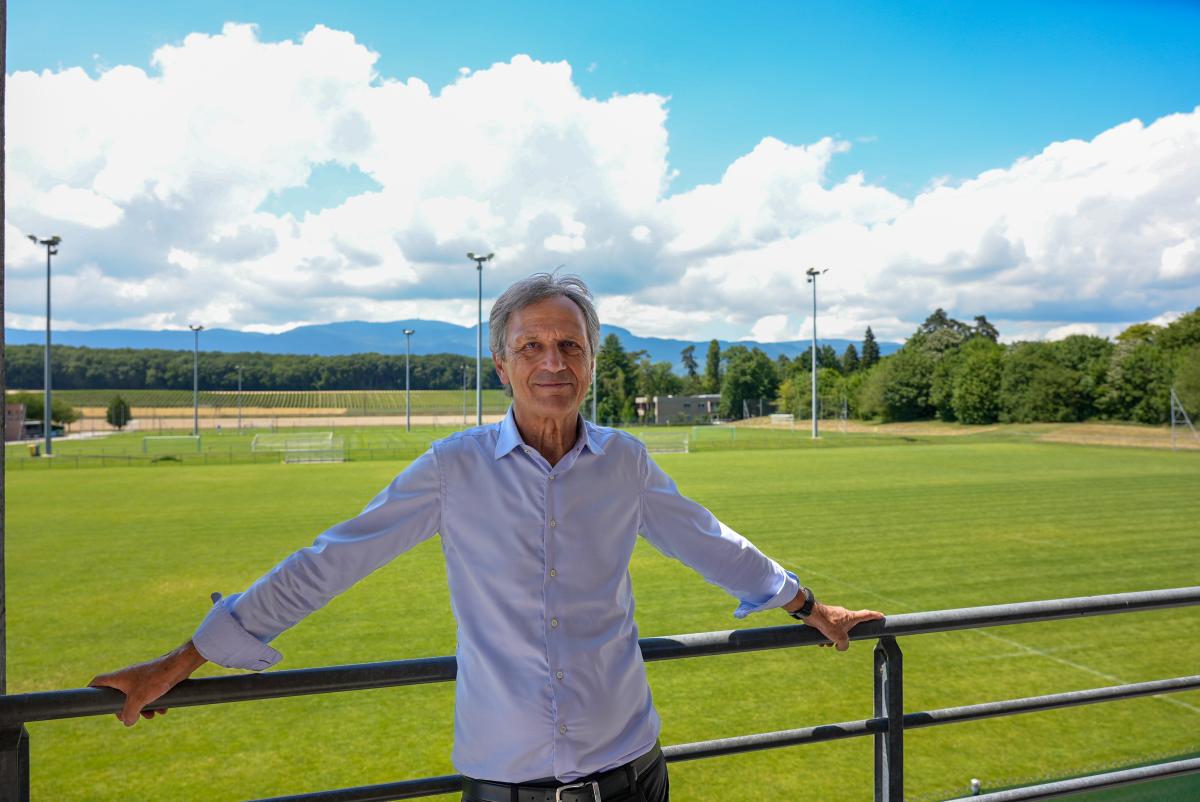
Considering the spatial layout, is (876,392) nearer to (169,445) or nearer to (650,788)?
(169,445)

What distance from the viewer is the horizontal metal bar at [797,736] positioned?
163cm

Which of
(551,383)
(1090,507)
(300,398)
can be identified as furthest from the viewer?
(300,398)

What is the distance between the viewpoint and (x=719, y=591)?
970 cm

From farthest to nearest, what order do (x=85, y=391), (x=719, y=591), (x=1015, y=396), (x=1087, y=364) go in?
(x=85, y=391) → (x=1015, y=396) → (x=1087, y=364) → (x=719, y=591)

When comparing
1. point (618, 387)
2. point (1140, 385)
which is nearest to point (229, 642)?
point (1140, 385)

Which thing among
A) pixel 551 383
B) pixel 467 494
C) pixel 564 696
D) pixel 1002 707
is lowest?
pixel 1002 707

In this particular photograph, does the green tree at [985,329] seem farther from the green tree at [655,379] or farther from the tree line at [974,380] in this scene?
the green tree at [655,379]

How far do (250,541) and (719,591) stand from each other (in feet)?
23.8

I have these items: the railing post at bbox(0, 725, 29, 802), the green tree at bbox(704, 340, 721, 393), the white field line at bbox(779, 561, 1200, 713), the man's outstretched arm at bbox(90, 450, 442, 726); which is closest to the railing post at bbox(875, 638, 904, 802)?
the man's outstretched arm at bbox(90, 450, 442, 726)

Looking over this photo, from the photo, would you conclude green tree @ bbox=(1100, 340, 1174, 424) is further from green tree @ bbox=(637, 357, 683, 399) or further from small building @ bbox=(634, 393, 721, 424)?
green tree @ bbox=(637, 357, 683, 399)

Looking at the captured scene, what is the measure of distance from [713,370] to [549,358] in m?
108

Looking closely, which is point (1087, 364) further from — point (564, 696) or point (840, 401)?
point (564, 696)

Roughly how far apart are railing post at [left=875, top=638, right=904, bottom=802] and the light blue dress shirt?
1.97ft

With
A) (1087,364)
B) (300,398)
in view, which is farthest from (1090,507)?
(300,398)
